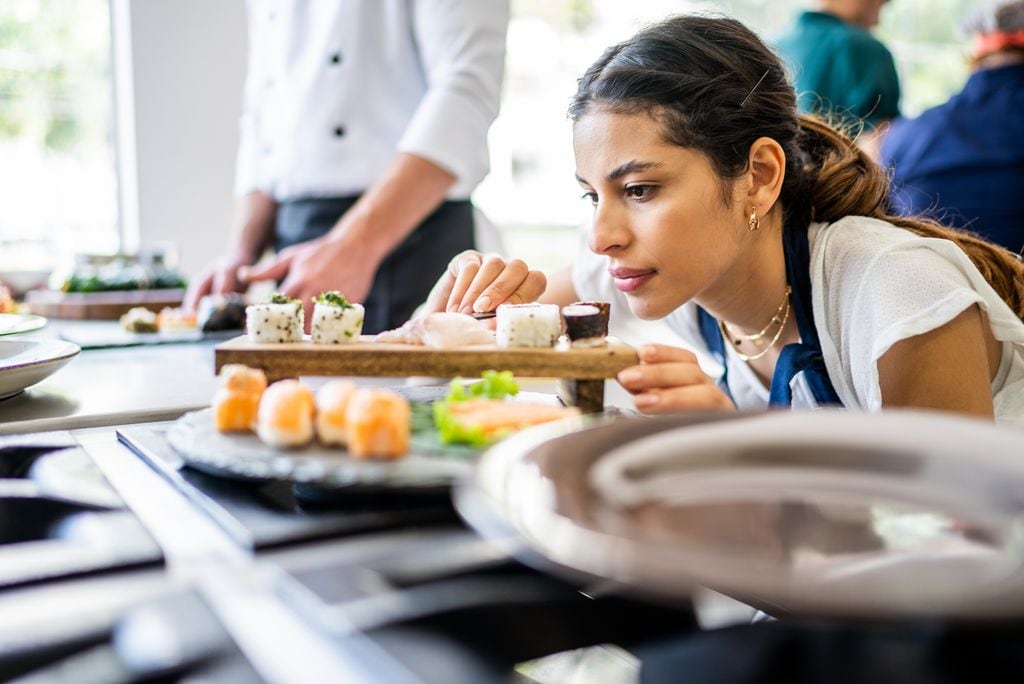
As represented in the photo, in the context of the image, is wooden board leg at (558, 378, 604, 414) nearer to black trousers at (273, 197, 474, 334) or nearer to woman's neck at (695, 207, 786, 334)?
woman's neck at (695, 207, 786, 334)

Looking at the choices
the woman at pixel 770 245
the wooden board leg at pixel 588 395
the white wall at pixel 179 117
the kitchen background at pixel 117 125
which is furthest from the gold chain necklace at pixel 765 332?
the white wall at pixel 179 117

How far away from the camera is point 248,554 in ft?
1.86

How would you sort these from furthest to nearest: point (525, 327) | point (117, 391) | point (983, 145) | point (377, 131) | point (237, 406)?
1. point (983, 145)
2. point (377, 131)
3. point (117, 391)
4. point (525, 327)
5. point (237, 406)

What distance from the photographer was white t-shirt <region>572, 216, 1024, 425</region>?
118 cm

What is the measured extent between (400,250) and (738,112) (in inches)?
42.8

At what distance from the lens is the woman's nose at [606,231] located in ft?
4.14

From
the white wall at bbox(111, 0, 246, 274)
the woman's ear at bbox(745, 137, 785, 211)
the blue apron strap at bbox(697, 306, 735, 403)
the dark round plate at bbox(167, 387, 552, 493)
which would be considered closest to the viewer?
the dark round plate at bbox(167, 387, 552, 493)

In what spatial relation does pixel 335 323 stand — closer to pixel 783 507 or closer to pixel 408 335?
pixel 408 335

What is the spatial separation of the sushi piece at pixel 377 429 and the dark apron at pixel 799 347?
2.43ft

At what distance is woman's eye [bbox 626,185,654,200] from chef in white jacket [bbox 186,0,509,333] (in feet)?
2.73

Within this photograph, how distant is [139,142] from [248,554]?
3969mm

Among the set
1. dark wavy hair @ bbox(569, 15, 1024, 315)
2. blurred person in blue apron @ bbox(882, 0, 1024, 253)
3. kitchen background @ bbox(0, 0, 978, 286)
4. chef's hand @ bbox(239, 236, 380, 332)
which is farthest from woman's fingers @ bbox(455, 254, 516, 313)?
kitchen background @ bbox(0, 0, 978, 286)

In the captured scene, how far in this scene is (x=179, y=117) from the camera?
420 centimetres

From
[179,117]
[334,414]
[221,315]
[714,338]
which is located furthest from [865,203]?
[179,117]
